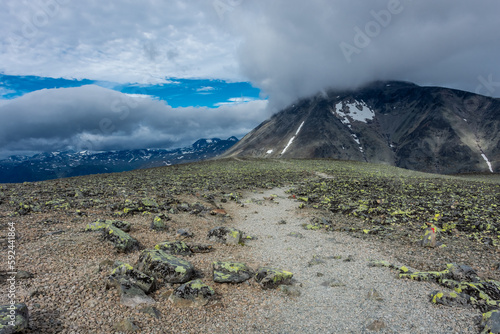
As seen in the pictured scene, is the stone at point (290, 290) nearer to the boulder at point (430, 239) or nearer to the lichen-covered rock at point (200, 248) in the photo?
the lichen-covered rock at point (200, 248)

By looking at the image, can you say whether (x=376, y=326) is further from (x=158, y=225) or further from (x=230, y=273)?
(x=158, y=225)

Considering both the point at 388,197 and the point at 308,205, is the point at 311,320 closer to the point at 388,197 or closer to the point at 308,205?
the point at 308,205

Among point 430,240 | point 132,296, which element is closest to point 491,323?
point 430,240

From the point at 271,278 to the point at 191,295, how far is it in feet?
10.4

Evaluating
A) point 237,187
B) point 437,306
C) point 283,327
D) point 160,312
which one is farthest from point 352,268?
point 237,187

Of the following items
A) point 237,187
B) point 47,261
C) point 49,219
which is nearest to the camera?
point 47,261

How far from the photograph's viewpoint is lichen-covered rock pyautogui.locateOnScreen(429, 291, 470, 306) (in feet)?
27.9

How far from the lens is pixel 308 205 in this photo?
26125mm

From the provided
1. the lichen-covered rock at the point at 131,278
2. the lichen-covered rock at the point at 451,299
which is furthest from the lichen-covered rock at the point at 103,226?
the lichen-covered rock at the point at 451,299

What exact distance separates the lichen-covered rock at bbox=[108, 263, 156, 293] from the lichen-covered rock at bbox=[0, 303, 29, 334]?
251cm

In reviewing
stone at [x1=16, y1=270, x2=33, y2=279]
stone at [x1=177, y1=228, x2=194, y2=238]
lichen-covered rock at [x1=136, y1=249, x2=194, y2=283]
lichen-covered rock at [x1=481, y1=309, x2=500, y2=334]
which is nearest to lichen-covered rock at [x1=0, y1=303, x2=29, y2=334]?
stone at [x1=16, y1=270, x2=33, y2=279]

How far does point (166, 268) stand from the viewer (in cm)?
980

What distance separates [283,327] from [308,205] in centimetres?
1889

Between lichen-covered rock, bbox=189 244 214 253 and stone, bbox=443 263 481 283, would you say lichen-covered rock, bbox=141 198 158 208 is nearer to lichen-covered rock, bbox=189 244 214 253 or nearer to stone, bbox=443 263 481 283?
lichen-covered rock, bbox=189 244 214 253
